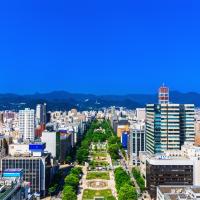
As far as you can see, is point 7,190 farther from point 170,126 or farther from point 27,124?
point 27,124

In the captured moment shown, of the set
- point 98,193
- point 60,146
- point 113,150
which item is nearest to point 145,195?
point 98,193

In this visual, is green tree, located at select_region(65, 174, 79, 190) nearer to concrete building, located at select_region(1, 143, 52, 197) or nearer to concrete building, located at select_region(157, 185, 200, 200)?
concrete building, located at select_region(1, 143, 52, 197)

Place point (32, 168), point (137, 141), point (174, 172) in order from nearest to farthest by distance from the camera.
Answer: point (174, 172) < point (32, 168) < point (137, 141)

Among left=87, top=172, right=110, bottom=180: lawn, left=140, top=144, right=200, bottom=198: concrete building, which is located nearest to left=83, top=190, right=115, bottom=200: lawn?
left=140, top=144, right=200, bottom=198: concrete building


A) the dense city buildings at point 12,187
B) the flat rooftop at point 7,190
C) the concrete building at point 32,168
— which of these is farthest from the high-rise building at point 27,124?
the flat rooftop at point 7,190

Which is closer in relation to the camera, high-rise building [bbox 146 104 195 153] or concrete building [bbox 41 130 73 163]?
high-rise building [bbox 146 104 195 153]

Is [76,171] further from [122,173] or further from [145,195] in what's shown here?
[145,195]

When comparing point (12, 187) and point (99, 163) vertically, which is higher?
point (12, 187)

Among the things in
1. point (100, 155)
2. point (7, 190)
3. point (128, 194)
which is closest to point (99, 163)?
point (100, 155)

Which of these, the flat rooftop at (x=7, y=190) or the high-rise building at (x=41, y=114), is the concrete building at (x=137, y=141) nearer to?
the flat rooftop at (x=7, y=190)
